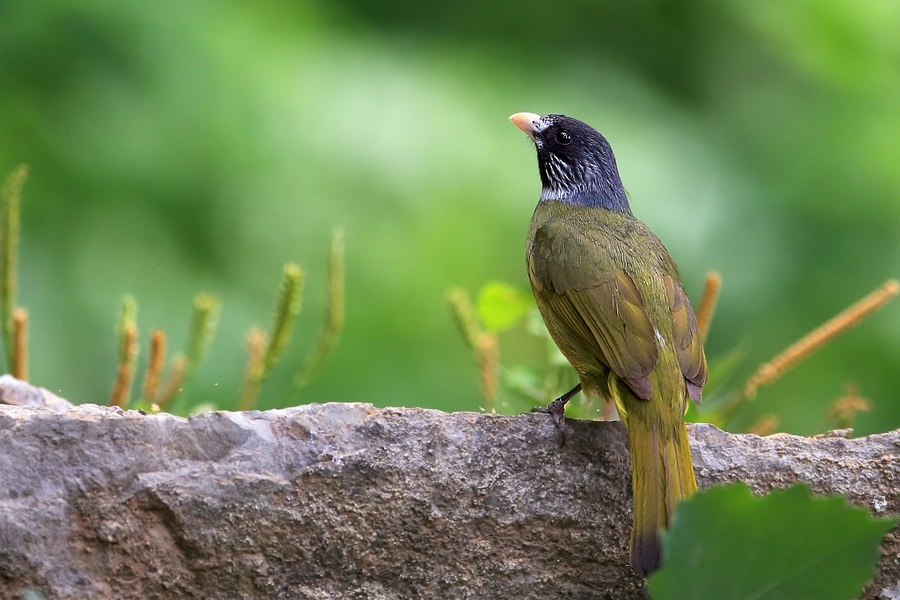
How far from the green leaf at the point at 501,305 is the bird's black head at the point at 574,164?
0.61 metres

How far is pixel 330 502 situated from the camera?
8.34ft

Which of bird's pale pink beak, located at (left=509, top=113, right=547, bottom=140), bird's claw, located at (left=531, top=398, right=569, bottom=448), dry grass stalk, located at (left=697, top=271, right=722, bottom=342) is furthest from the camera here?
bird's pale pink beak, located at (left=509, top=113, right=547, bottom=140)

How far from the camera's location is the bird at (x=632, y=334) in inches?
106

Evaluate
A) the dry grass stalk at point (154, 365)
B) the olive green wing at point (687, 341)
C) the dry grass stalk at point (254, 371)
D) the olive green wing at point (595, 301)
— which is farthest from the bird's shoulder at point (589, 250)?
the dry grass stalk at point (154, 365)

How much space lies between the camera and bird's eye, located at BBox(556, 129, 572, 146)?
4.45m

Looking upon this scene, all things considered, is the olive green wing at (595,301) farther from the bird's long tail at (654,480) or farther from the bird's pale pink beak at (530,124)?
the bird's pale pink beak at (530,124)

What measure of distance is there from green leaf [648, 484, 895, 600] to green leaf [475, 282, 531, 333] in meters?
A: 1.82

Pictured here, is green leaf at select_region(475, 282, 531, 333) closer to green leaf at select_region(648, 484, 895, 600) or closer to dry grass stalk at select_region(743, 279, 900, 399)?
dry grass stalk at select_region(743, 279, 900, 399)

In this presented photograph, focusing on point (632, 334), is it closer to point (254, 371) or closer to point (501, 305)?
point (501, 305)

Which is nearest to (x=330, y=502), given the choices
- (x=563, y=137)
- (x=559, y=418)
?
(x=559, y=418)

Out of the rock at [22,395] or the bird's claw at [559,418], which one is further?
the rock at [22,395]

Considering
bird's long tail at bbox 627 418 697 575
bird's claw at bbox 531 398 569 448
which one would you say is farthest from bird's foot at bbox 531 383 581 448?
bird's long tail at bbox 627 418 697 575

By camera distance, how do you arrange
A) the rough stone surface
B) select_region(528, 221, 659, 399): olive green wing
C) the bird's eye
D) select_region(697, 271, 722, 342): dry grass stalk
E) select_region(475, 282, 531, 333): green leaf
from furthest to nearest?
the bird's eye
select_region(475, 282, 531, 333): green leaf
select_region(697, 271, 722, 342): dry grass stalk
select_region(528, 221, 659, 399): olive green wing
the rough stone surface

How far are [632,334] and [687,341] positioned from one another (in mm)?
158
